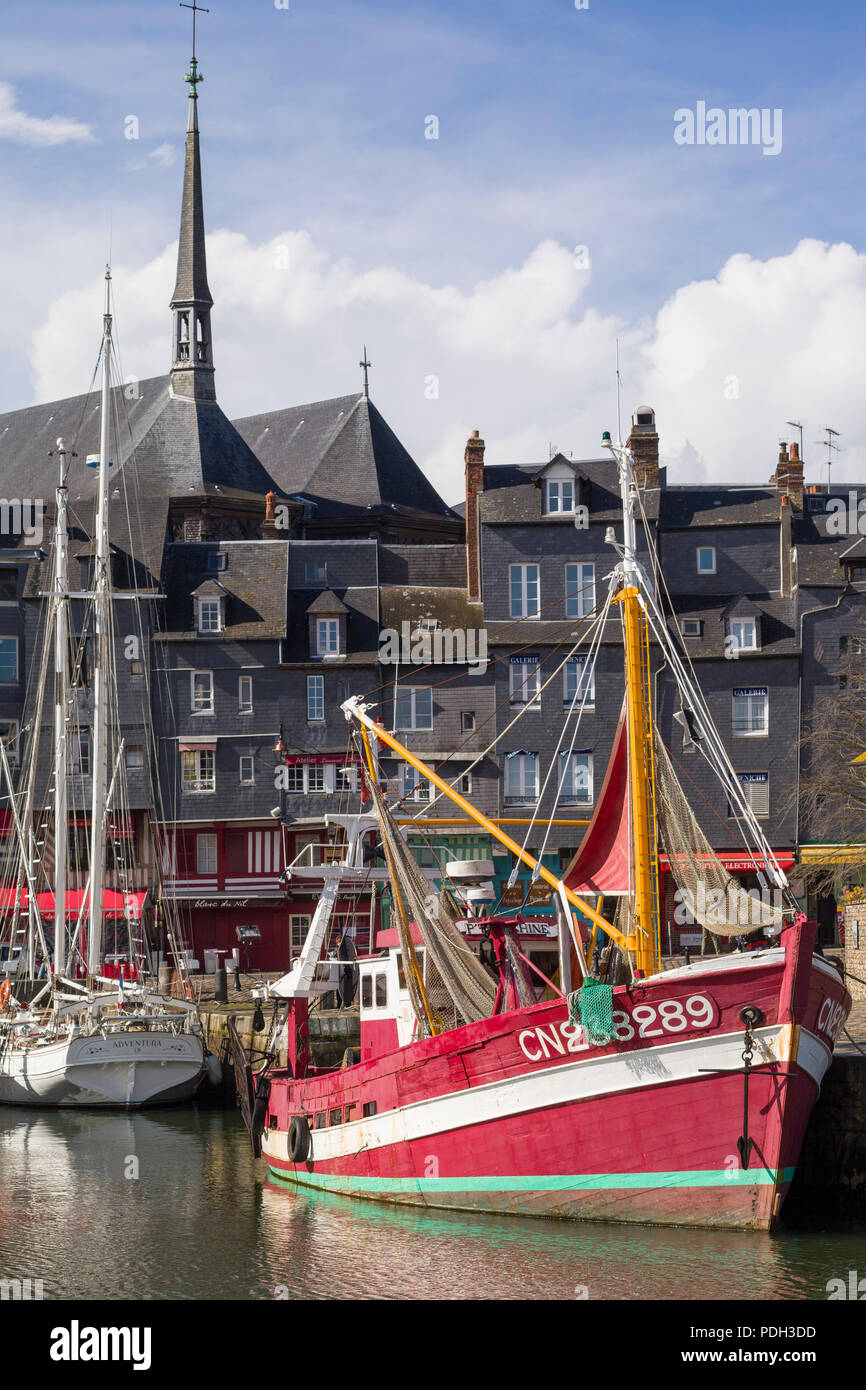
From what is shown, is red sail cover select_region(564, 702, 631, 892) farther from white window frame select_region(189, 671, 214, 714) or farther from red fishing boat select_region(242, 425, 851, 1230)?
white window frame select_region(189, 671, 214, 714)

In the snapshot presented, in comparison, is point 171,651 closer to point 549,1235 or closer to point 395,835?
point 395,835

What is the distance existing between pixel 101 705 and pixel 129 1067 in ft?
33.4

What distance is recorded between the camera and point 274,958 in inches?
2381

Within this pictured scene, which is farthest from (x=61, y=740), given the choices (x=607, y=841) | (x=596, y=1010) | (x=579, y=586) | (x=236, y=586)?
(x=596, y=1010)

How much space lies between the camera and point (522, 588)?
6056 centimetres

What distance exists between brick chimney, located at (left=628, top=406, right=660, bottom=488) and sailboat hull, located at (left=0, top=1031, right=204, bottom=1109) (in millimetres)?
28823

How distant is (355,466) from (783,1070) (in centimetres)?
5487

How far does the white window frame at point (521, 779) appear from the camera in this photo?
59.3 metres

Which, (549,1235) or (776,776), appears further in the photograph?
(776,776)

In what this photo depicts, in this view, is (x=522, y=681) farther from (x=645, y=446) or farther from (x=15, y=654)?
(x=15, y=654)

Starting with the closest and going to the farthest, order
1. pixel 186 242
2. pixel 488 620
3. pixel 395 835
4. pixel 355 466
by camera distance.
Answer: pixel 395 835 < pixel 488 620 < pixel 355 466 < pixel 186 242

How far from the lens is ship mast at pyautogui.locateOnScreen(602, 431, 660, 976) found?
89.8ft

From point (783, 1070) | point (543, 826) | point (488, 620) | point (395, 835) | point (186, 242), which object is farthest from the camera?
point (186, 242)
